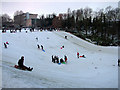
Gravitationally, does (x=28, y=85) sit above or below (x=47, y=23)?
below

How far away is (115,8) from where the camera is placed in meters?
44.6

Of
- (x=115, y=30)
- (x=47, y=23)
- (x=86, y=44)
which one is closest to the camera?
(x=86, y=44)

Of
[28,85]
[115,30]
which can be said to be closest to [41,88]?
[28,85]

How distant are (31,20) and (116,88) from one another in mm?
88099

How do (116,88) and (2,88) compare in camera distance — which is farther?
(116,88)

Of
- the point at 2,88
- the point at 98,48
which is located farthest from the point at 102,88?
the point at 98,48

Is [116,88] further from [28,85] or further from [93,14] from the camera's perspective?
[93,14]

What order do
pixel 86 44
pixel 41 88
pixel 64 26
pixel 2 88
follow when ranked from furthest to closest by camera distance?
1. pixel 64 26
2. pixel 86 44
3. pixel 41 88
4. pixel 2 88

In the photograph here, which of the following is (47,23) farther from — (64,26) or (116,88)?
(116,88)

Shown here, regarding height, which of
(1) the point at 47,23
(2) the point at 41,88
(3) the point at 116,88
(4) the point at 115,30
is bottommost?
(3) the point at 116,88

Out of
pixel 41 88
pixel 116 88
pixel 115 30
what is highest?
pixel 115 30

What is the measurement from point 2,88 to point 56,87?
8.41ft

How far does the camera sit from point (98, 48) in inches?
909

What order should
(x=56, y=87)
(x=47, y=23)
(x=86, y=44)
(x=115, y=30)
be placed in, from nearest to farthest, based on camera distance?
(x=56, y=87) < (x=86, y=44) < (x=115, y=30) < (x=47, y=23)
